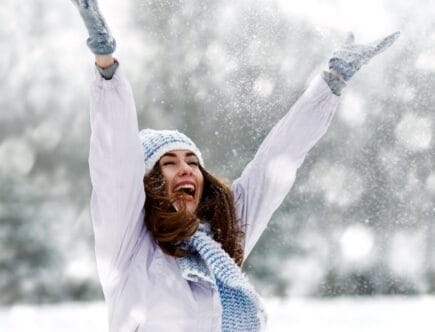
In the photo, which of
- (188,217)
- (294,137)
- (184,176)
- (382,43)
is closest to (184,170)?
(184,176)

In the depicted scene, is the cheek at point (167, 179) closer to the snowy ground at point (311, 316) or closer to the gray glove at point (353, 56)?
the gray glove at point (353, 56)

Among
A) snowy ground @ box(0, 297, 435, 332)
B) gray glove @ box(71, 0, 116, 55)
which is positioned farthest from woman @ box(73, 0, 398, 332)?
snowy ground @ box(0, 297, 435, 332)

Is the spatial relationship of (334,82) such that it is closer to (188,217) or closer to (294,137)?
(294,137)

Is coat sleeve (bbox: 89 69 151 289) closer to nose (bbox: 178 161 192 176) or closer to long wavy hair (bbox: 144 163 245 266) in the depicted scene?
long wavy hair (bbox: 144 163 245 266)

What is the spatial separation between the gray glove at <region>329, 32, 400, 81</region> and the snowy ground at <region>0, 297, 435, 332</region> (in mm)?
2868

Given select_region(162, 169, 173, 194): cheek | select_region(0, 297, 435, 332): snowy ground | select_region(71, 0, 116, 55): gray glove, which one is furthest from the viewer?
select_region(0, 297, 435, 332): snowy ground

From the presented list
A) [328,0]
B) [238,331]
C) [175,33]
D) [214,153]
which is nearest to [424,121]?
[328,0]

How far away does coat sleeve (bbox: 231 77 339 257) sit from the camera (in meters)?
1.72

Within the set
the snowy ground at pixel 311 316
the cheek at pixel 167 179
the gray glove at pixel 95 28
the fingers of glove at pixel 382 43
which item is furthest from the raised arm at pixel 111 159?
the snowy ground at pixel 311 316

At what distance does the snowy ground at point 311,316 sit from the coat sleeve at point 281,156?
2773mm

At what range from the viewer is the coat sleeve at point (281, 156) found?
1.72 metres

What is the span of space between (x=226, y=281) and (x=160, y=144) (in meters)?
0.38

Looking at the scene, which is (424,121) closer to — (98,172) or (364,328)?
(364,328)

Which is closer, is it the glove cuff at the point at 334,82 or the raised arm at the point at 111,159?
the raised arm at the point at 111,159
